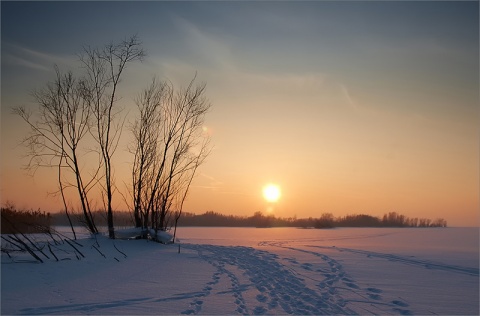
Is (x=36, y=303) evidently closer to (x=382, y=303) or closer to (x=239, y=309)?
(x=239, y=309)

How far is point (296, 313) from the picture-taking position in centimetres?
568

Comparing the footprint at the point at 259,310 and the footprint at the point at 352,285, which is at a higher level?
the footprint at the point at 352,285

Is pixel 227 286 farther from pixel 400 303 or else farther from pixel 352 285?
pixel 400 303

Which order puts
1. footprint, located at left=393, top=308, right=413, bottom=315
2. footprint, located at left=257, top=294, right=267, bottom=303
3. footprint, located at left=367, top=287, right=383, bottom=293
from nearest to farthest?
footprint, located at left=393, top=308, right=413, bottom=315, footprint, located at left=257, top=294, right=267, bottom=303, footprint, located at left=367, top=287, right=383, bottom=293

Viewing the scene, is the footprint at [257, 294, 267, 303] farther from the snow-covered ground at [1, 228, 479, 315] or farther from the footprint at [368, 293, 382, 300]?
the footprint at [368, 293, 382, 300]

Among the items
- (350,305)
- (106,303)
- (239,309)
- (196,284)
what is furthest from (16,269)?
(350,305)

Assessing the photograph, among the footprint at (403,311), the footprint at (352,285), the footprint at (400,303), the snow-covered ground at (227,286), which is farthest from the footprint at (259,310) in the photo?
the footprint at (352,285)

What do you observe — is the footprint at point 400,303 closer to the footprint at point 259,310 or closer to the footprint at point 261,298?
the footprint at point 261,298

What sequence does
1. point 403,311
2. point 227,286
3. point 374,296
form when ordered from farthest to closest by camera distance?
point 227,286 → point 374,296 → point 403,311

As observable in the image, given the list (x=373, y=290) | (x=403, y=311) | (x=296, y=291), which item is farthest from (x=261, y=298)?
(x=373, y=290)

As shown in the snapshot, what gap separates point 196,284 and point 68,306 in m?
2.73

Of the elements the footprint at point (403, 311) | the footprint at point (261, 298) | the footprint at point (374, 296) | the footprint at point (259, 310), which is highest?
the footprint at point (374, 296)

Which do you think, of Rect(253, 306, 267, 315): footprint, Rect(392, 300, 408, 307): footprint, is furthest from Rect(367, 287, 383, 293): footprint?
Rect(253, 306, 267, 315): footprint

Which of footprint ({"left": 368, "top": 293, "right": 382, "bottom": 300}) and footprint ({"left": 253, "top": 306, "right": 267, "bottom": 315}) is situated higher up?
footprint ({"left": 368, "top": 293, "right": 382, "bottom": 300})
